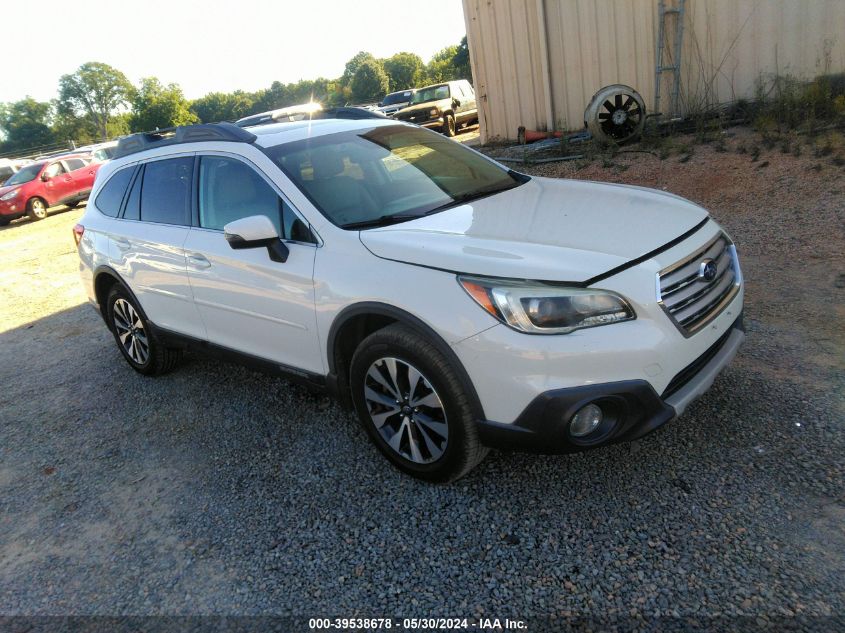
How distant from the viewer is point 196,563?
2977 millimetres

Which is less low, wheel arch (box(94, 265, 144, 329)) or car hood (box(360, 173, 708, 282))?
car hood (box(360, 173, 708, 282))

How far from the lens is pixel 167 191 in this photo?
4.42 m

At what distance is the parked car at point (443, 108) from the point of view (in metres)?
19.1

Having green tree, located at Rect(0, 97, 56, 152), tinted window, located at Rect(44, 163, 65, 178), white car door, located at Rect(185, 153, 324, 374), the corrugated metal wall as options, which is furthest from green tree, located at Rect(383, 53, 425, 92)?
white car door, located at Rect(185, 153, 324, 374)

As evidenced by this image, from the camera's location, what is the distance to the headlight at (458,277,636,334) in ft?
8.61

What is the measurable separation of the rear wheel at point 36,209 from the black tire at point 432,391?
18.9 meters

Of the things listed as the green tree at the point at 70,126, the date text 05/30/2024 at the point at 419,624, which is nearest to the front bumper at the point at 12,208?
the date text 05/30/2024 at the point at 419,624

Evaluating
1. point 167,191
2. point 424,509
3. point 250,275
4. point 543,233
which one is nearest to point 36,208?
point 167,191

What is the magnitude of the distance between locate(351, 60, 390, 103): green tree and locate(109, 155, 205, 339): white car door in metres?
104

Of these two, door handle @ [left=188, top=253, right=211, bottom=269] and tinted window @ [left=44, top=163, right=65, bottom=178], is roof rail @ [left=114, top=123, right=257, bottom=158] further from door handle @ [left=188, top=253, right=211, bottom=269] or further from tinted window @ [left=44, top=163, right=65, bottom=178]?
tinted window @ [left=44, top=163, right=65, bottom=178]

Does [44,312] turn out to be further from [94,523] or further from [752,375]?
[752,375]

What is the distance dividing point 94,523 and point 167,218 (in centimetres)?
198

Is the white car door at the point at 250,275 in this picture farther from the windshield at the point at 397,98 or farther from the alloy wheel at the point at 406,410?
the windshield at the point at 397,98

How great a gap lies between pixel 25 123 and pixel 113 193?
424 feet
